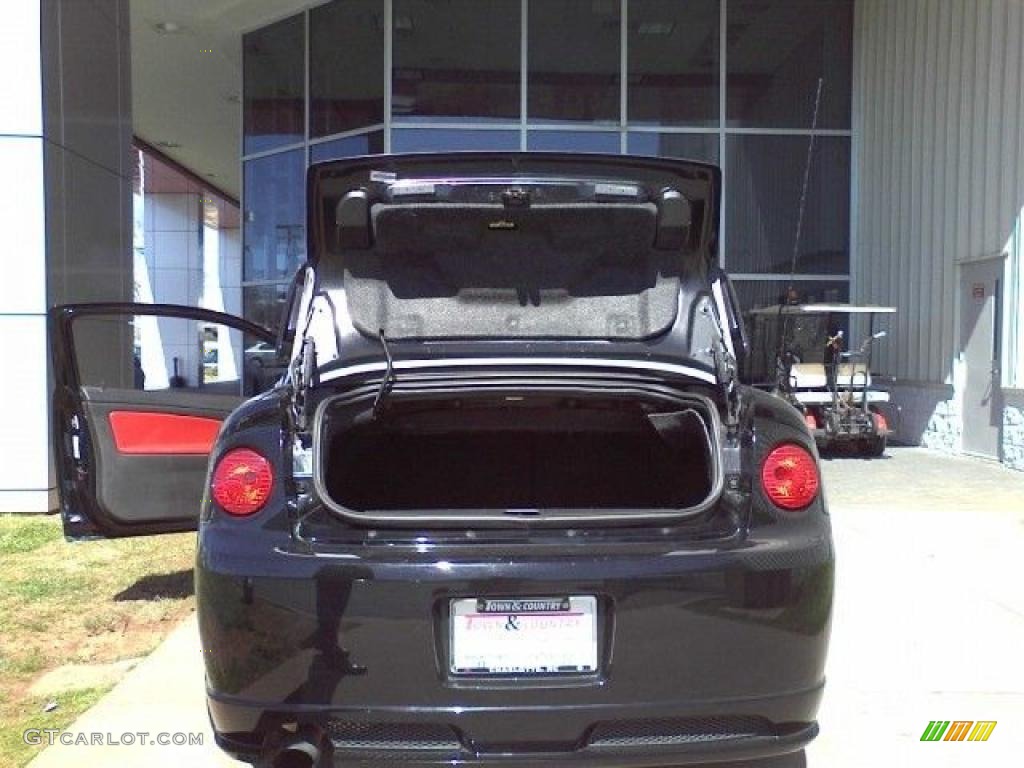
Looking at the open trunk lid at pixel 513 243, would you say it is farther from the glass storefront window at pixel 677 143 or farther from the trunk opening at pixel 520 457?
the glass storefront window at pixel 677 143

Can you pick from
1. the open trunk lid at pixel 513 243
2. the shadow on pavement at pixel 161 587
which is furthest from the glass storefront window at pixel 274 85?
the open trunk lid at pixel 513 243

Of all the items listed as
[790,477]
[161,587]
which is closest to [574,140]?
[161,587]

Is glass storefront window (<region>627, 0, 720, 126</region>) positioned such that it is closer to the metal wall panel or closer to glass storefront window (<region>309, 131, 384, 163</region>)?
the metal wall panel

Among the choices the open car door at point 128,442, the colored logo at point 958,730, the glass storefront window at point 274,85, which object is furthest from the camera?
the glass storefront window at point 274,85

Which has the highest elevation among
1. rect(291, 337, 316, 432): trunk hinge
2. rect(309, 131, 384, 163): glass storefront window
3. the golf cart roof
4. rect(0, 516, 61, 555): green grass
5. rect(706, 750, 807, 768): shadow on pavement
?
rect(309, 131, 384, 163): glass storefront window

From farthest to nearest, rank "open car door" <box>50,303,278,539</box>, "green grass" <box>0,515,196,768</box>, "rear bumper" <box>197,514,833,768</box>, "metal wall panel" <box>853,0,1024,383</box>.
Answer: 1. "metal wall panel" <box>853,0,1024,383</box>
2. "open car door" <box>50,303,278,539</box>
3. "green grass" <box>0,515,196,768</box>
4. "rear bumper" <box>197,514,833,768</box>

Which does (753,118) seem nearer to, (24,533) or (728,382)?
(24,533)

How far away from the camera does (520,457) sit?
4.04m

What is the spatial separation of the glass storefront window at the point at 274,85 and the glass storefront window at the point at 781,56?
20.4 ft

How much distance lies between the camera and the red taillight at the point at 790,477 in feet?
9.02

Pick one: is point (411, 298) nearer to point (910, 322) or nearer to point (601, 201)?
point (601, 201)

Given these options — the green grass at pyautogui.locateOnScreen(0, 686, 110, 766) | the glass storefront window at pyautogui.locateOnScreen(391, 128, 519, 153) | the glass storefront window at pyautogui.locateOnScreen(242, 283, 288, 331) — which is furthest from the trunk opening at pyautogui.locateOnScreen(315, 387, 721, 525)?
the glass storefront window at pyautogui.locateOnScreen(242, 283, 288, 331)

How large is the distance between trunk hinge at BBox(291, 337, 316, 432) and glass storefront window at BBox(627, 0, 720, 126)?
11.7 meters

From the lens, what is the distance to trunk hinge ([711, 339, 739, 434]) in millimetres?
2911
